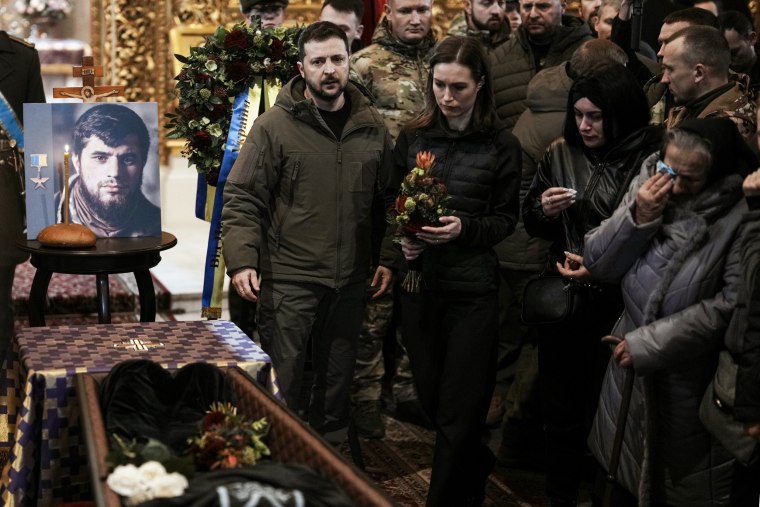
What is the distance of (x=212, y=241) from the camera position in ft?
18.3

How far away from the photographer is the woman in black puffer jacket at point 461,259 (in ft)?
14.0

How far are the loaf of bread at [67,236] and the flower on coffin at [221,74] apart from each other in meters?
0.79

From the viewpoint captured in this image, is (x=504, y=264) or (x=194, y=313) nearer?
(x=504, y=264)

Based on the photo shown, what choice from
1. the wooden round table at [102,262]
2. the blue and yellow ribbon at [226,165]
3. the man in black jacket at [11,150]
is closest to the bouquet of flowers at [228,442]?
the wooden round table at [102,262]

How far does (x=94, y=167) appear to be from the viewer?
4977 millimetres

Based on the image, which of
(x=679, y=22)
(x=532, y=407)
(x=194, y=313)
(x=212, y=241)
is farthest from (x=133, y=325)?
(x=194, y=313)

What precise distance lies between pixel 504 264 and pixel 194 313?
3.12 meters

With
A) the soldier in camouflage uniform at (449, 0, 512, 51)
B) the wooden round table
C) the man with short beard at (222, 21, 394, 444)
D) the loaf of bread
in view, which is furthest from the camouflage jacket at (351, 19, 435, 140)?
the loaf of bread

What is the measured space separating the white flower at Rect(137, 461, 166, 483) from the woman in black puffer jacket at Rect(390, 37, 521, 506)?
1.80 meters

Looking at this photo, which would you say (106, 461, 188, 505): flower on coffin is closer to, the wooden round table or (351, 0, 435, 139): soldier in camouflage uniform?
the wooden round table

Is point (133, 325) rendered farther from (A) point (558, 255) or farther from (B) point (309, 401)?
(A) point (558, 255)

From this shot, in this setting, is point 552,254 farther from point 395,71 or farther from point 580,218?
point 395,71

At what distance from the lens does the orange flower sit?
4113mm

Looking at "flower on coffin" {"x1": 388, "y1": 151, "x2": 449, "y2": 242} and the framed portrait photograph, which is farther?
the framed portrait photograph
